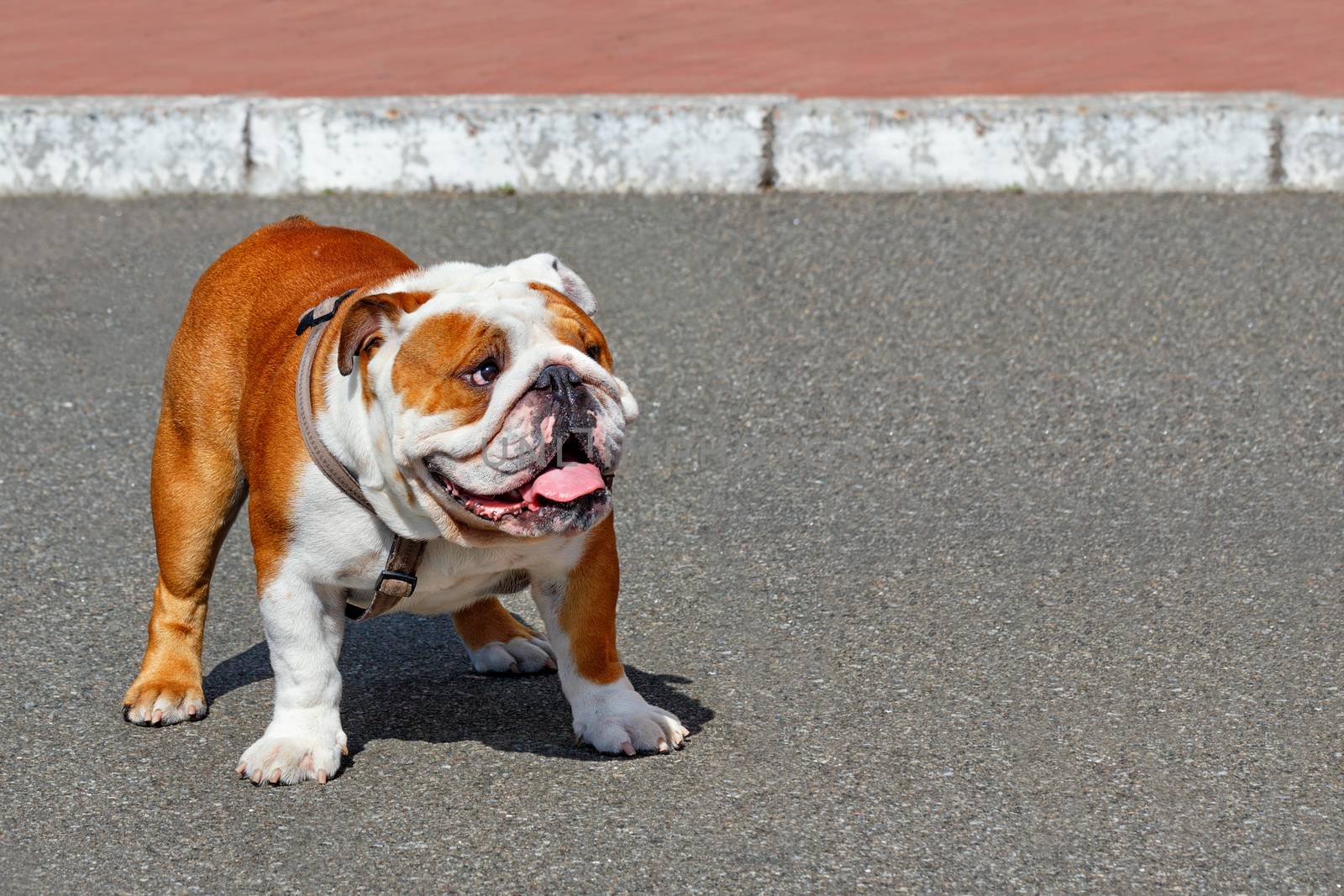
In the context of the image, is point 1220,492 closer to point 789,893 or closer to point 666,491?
point 666,491

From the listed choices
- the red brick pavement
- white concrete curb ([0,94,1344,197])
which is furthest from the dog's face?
the red brick pavement

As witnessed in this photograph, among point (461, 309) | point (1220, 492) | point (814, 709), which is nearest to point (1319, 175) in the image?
point (1220, 492)

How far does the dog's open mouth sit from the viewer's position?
3107mm

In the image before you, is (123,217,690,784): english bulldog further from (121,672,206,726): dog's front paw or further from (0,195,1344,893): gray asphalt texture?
(0,195,1344,893): gray asphalt texture

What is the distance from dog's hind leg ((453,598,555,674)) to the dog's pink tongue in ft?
3.22

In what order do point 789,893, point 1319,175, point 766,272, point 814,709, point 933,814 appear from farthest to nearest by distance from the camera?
point 1319,175 → point 766,272 → point 814,709 → point 933,814 → point 789,893

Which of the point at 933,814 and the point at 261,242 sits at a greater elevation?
the point at 261,242

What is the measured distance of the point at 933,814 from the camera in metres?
3.33

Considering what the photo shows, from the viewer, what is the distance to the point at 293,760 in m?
3.45

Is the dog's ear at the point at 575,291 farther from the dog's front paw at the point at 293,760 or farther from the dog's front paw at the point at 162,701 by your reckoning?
the dog's front paw at the point at 162,701

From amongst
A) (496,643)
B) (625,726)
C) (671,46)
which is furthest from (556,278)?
(671,46)

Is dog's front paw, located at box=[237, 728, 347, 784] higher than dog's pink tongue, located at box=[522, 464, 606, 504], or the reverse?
dog's pink tongue, located at box=[522, 464, 606, 504]

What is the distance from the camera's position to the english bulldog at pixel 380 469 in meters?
3.10

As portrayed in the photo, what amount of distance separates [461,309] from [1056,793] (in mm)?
1451
